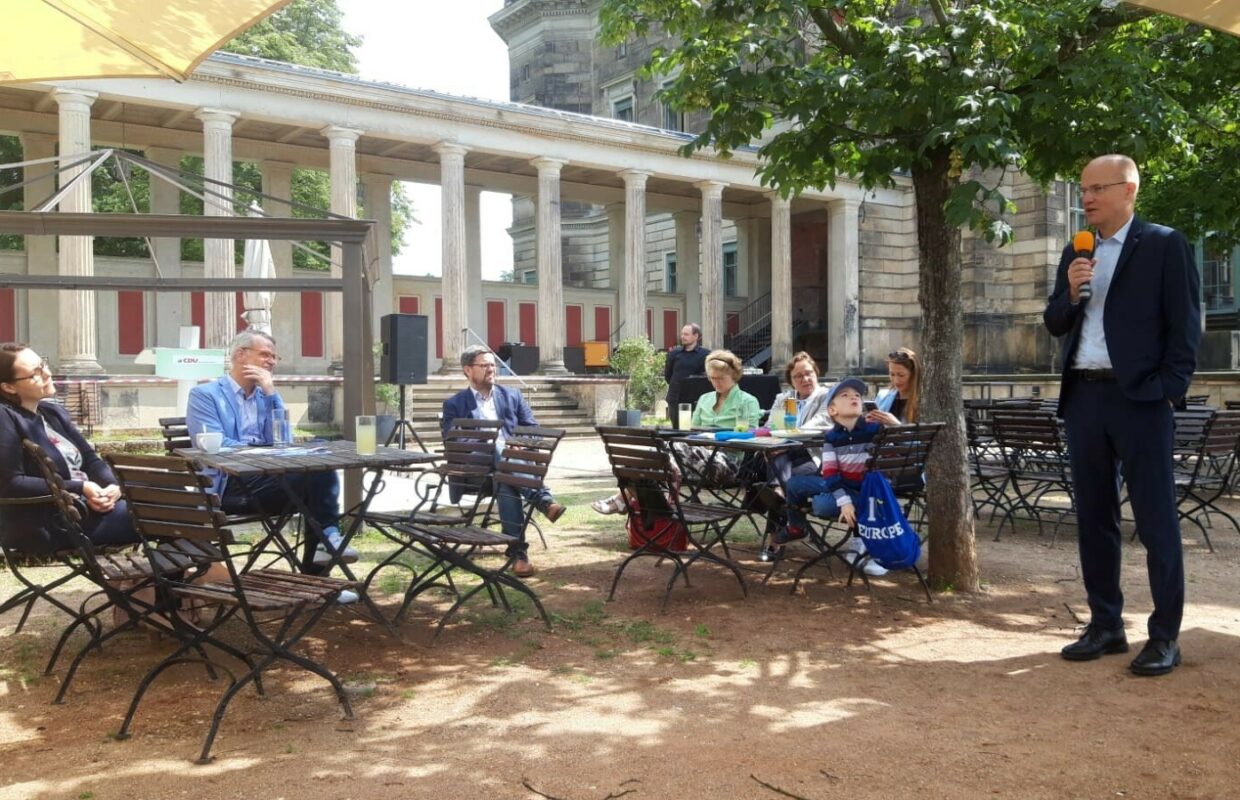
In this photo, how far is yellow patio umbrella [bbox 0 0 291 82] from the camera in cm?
438

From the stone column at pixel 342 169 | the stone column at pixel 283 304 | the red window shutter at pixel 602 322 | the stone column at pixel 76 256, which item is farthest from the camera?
the red window shutter at pixel 602 322

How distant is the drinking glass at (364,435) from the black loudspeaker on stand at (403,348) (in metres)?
7.63

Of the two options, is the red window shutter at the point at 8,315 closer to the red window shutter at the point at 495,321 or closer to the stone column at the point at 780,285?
the red window shutter at the point at 495,321

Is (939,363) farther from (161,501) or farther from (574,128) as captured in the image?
(574,128)

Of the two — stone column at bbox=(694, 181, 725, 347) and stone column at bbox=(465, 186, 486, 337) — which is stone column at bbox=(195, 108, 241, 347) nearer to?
stone column at bbox=(465, 186, 486, 337)

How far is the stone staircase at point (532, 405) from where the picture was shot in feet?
66.0

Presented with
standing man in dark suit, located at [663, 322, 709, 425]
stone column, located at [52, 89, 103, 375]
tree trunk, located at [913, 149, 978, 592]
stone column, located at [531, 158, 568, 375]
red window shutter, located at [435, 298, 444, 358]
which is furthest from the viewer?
red window shutter, located at [435, 298, 444, 358]

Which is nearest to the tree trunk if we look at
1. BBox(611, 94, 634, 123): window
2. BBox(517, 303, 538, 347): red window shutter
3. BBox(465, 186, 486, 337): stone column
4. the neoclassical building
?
the neoclassical building

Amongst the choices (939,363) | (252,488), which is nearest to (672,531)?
(939,363)

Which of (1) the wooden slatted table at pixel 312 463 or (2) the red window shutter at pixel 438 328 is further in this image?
(2) the red window shutter at pixel 438 328

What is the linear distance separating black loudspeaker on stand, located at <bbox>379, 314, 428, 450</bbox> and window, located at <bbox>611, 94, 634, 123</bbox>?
25.1 meters

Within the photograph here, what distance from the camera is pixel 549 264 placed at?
24312 mm

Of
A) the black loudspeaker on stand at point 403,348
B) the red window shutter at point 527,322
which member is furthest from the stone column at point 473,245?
the black loudspeaker on stand at point 403,348

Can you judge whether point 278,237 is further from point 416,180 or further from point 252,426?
point 416,180
